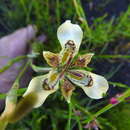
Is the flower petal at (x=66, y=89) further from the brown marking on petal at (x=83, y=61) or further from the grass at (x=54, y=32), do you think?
the grass at (x=54, y=32)

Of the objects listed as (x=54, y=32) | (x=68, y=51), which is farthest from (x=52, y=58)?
(x=54, y=32)

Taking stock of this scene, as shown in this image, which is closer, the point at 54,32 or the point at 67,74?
the point at 67,74

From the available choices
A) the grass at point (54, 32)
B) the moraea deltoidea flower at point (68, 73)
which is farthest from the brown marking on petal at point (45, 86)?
the grass at point (54, 32)

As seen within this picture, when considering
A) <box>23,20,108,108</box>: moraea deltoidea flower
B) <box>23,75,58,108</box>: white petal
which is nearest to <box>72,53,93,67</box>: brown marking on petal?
<box>23,20,108,108</box>: moraea deltoidea flower

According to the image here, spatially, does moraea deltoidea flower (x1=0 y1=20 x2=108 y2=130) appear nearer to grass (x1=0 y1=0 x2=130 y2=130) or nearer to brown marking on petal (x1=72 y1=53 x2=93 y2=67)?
brown marking on petal (x1=72 y1=53 x2=93 y2=67)

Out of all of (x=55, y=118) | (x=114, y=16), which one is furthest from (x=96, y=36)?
(x=55, y=118)

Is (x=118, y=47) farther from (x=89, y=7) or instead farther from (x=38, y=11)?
(x=38, y=11)

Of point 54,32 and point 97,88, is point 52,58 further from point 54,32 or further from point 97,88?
point 54,32
